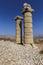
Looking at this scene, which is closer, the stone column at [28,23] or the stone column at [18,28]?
the stone column at [28,23]

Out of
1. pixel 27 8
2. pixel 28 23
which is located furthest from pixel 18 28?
pixel 27 8

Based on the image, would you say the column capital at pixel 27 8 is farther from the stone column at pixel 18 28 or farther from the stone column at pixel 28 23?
the stone column at pixel 18 28

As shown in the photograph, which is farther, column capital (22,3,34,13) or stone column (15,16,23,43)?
stone column (15,16,23,43)

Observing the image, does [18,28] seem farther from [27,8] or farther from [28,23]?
[27,8]

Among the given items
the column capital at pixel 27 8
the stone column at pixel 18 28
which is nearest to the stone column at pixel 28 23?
the column capital at pixel 27 8

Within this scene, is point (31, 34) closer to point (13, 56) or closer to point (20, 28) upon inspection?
point (20, 28)

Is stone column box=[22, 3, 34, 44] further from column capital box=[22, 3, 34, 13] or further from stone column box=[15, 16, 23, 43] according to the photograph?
stone column box=[15, 16, 23, 43]

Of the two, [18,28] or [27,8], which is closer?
[27,8]

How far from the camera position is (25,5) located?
1944cm

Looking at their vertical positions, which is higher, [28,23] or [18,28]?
[28,23]

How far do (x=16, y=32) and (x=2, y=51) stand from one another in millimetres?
13977

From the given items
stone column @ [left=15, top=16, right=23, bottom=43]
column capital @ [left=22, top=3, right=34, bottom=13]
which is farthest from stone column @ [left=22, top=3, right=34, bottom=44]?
stone column @ [left=15, top=16, right=23, bottom=43]

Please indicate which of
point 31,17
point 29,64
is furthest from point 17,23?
point 29,64

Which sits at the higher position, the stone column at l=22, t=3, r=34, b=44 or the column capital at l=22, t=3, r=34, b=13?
Result: the column capital at l=22, t=3, r=34, b=13
